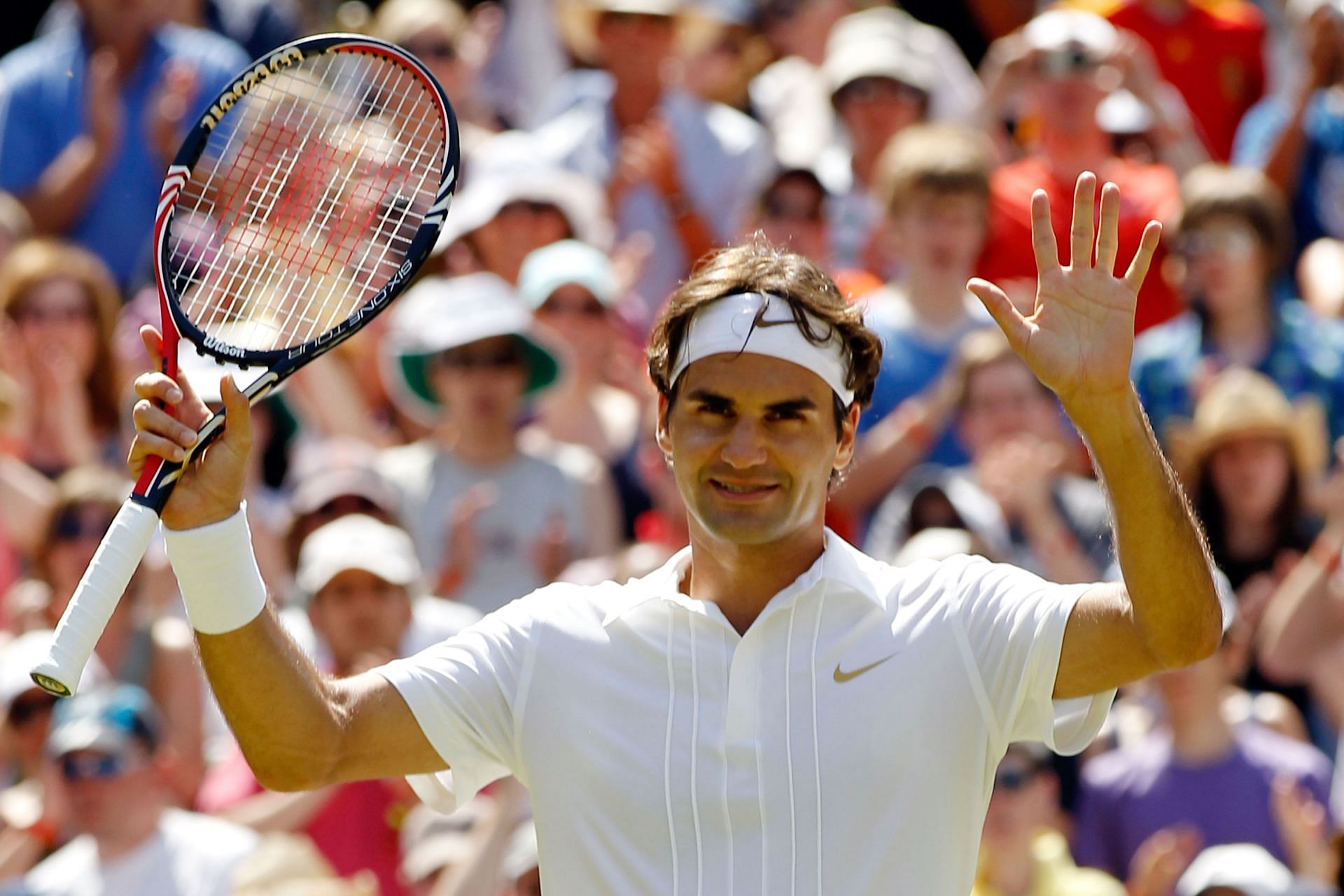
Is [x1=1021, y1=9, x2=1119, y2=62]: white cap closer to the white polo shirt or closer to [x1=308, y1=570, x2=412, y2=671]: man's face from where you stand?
[x1=308, y1=570, x2=412, y2=671]: man's face

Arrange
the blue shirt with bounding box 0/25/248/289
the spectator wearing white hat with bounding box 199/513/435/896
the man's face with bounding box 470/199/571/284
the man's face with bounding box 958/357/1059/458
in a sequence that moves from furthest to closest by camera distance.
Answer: the blue shirt with bounding box 0/25/248/289
the man's face with bounding box 470/199/571/284
the man's face with bounding box 958/357/1059/458
the spectator wearing white hat with bounding box 199/513/435/896

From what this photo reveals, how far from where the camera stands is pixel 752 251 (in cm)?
373

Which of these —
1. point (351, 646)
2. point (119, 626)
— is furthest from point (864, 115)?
point (119, 626)

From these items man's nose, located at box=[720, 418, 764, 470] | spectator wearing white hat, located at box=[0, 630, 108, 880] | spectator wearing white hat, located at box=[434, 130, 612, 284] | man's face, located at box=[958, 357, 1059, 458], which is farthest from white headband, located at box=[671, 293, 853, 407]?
spectator wearing white hat, located at box=[434, 130, 612, 284]

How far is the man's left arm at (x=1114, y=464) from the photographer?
3.26 meters

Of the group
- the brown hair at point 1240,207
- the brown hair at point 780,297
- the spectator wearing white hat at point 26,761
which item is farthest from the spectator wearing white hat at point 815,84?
the brown hair at point 780,297

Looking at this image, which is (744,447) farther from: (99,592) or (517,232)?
(517,232)

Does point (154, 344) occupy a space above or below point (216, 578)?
above

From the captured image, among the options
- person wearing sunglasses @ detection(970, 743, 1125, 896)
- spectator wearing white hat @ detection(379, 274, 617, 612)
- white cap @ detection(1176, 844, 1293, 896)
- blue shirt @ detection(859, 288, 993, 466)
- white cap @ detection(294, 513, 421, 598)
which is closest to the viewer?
white cap @ detection(1176, 844, 1293, 896)

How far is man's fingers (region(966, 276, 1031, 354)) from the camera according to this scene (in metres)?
3.37

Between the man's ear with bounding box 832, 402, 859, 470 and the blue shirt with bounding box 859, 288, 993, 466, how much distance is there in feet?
11.9

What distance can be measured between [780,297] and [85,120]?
599 cm

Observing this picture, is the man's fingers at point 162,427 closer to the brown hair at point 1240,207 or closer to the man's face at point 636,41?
the brown hair at point 1240,207

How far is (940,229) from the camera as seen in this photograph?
7.64 metres
